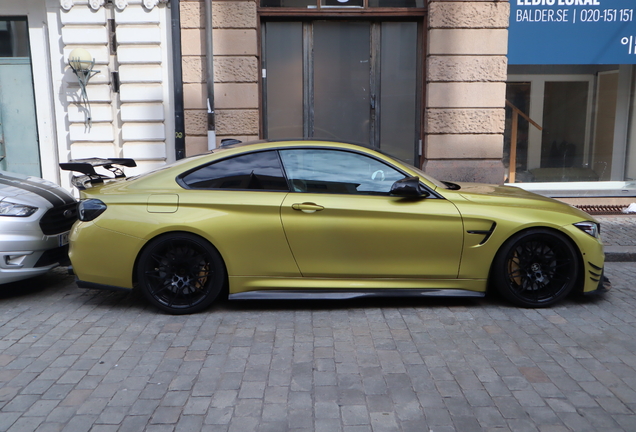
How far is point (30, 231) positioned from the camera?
18.5 feet

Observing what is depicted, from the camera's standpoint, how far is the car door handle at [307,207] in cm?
502

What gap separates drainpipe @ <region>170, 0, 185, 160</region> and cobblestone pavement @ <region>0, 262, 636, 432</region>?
4159 mm

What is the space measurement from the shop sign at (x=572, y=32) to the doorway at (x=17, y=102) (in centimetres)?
831

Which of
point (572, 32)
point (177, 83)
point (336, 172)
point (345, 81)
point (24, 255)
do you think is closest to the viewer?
point (336, 172)

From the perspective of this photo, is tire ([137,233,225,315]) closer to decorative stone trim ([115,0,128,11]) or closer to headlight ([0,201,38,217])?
headlight ([0,201,38,217])

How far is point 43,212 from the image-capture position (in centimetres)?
579

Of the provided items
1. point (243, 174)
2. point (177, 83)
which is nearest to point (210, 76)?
point (177, 83)

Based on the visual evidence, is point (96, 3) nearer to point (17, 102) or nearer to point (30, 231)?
point (17, 102)

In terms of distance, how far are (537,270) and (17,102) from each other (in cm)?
912

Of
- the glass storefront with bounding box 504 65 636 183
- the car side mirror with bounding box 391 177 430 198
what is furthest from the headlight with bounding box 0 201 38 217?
the glass storefront with bounding box 504 65 636 183

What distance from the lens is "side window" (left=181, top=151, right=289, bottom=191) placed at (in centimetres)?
519

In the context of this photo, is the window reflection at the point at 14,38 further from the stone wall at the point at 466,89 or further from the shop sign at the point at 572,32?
the shop sign at the point at 572,32

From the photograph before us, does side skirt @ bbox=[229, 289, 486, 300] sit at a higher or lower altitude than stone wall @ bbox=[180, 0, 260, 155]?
lower

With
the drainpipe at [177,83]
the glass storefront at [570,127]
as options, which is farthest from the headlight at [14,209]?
the glass storefront at [570,127]
